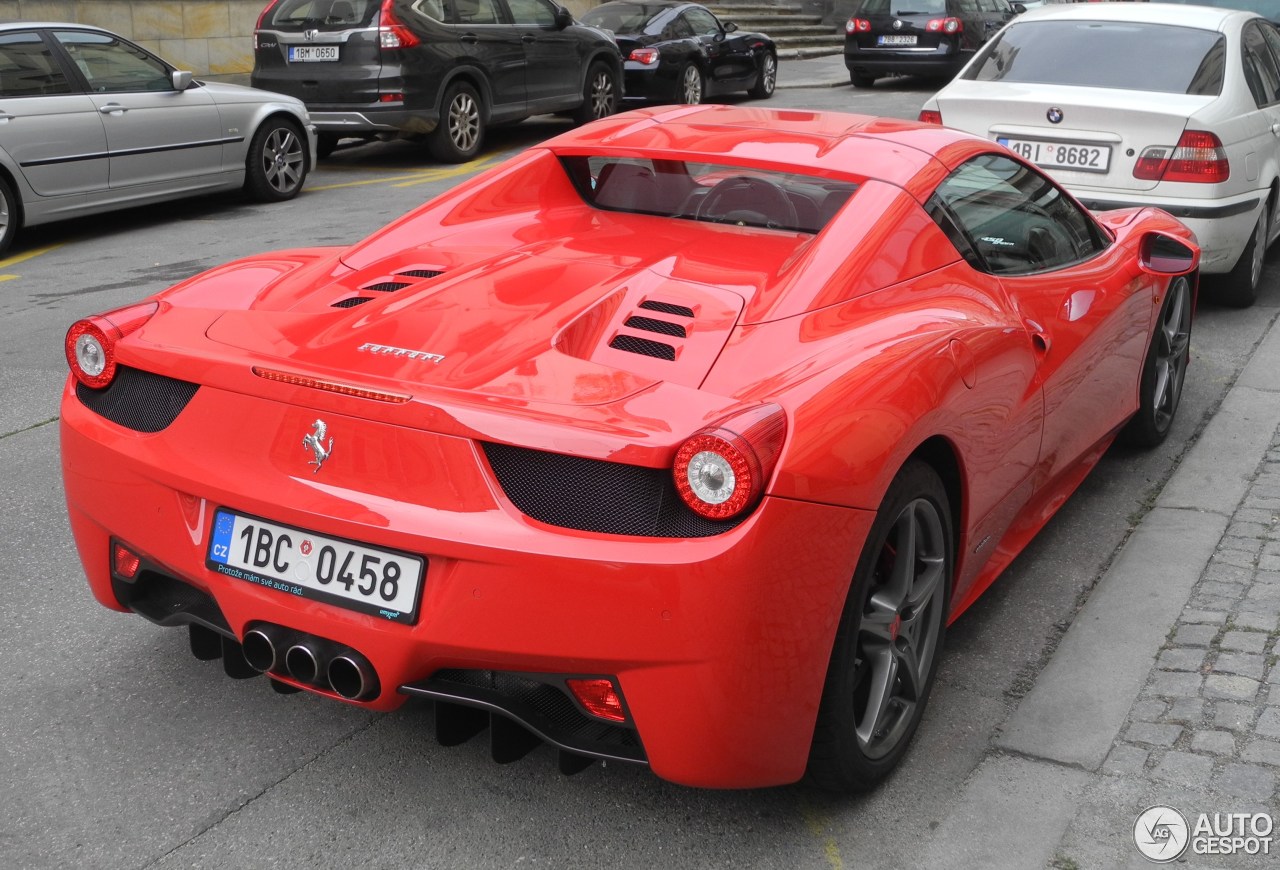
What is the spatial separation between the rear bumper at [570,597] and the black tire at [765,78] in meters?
17.0

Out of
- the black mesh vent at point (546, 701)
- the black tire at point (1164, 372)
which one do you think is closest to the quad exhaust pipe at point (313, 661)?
the black mesh vent at point (546, 701)

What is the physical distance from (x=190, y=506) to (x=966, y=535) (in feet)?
5.84

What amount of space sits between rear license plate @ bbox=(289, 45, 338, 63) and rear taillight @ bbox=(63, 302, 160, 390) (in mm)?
9724

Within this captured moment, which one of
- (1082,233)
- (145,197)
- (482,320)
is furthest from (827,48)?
(482,320)

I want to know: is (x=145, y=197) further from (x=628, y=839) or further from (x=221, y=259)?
(x=628, y=839)

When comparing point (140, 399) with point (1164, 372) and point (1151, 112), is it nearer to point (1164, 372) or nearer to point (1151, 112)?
point (1164, 372)

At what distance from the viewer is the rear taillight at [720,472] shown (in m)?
2.41

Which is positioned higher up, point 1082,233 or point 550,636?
point 1082,233

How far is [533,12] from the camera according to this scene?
13.9 meters

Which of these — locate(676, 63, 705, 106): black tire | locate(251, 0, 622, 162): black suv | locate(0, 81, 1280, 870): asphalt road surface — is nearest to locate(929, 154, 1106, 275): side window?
locate(0, 81, 1280, 870): asphalt road surface

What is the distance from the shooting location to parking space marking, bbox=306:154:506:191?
11.7 m

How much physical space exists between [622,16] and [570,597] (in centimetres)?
1562

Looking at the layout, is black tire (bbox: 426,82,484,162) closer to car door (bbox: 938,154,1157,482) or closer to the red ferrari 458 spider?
car door (bbox: 938,154,1157,482)

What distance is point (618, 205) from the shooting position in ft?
12.8
